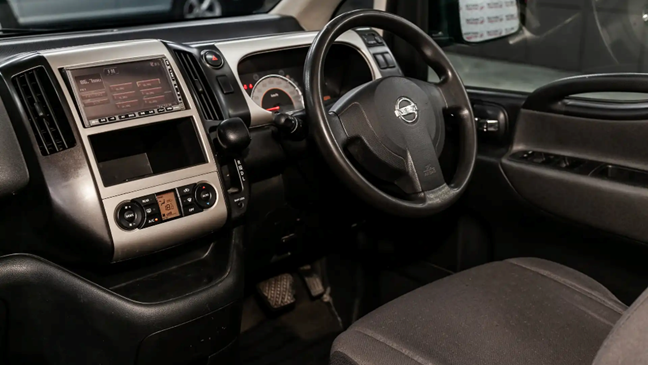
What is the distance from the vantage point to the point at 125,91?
56.7 inches

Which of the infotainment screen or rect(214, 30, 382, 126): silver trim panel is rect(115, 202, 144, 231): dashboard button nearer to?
the infotainment screen

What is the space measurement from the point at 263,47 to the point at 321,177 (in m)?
0.39

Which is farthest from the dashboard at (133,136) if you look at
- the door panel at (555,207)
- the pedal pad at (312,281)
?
the pedal pad at (312,281)

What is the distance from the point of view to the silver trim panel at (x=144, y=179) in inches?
53.2

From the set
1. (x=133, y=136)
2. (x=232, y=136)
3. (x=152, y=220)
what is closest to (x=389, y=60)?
(x=232, y=136)

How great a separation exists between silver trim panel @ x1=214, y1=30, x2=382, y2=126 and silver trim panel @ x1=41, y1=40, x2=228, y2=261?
0.20 meters

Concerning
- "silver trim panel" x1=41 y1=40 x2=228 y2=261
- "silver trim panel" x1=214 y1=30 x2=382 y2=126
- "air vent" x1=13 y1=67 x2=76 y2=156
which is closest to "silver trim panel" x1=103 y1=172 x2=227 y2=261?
"silver trim panel" x1=41 y1=40 x2=228 y2=261

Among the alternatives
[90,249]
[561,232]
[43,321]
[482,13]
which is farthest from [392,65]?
[43,321]

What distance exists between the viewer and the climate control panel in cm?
137

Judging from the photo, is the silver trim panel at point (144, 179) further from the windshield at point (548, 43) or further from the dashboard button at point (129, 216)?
the windshield at point (548, 43)

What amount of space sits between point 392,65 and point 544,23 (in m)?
0.46

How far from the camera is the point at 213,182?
1501 mm

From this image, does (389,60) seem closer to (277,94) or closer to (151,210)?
(277,94)

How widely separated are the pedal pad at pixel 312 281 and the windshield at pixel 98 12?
942 mm
